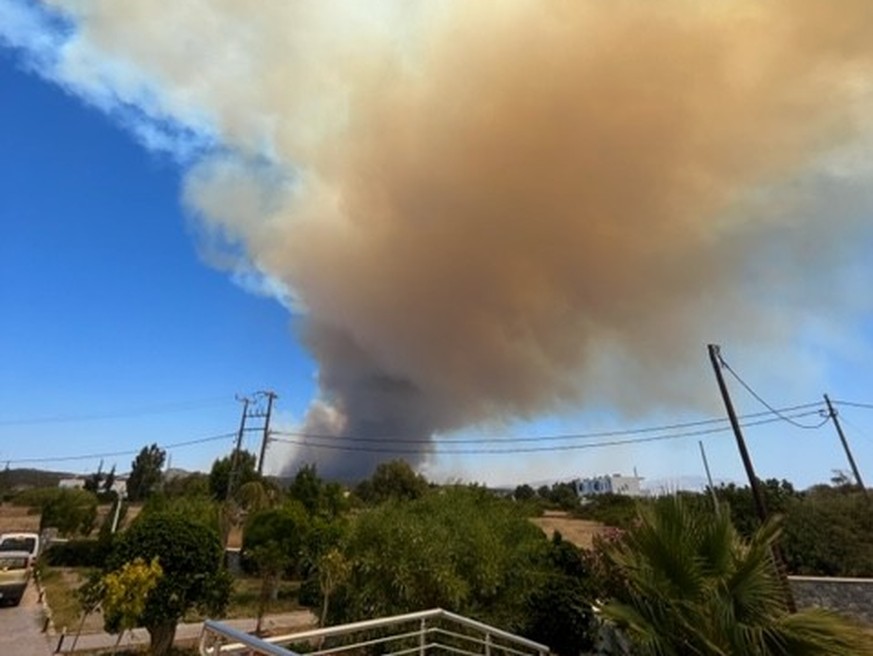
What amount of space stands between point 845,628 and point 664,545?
1352 mm

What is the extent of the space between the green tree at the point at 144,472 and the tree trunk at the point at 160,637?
230 feet

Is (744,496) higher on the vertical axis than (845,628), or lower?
higher

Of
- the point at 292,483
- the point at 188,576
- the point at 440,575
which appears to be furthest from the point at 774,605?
the point at 292,483

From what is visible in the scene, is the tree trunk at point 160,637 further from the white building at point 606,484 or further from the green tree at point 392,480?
the white building at point 606,484

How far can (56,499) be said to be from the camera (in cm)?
4047

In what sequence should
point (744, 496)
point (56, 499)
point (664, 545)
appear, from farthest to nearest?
1. point (56, 499)
2. point (744, 496)
3. point (664, 545)

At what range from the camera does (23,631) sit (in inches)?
595

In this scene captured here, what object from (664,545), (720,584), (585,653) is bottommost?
(585,653)

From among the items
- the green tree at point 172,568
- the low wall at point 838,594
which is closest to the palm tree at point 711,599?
the green tree at point 172,568

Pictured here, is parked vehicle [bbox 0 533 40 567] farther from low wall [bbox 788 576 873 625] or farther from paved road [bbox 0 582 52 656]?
low wall [bbox 788 576 873 625]

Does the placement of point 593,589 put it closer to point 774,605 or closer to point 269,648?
point 774,605

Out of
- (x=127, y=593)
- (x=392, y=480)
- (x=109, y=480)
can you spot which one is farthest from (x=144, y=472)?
(x=127, y=593)

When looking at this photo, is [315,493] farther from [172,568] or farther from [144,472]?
[144,472]

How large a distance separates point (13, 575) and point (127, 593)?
14.1m
